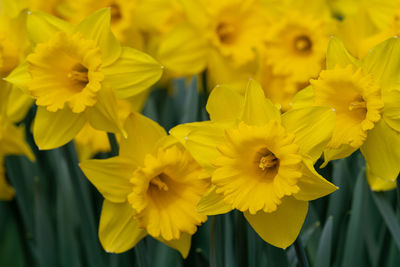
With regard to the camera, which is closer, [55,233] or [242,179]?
[242,179]

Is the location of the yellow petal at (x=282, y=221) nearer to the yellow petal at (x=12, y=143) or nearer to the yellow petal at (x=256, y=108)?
the yellow petal at (x=256, y=108)

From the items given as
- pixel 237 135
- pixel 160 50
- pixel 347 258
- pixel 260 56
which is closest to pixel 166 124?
pixel 160 50

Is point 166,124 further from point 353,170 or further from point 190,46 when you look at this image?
point 353,170

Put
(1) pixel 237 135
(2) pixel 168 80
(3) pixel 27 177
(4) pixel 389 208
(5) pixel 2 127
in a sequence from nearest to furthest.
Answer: (1) pixel 237 135 < (4) pixel 389 208 < (5) pixel 2 127 < (3) pixel 27 177 < (2) pixel 168 80

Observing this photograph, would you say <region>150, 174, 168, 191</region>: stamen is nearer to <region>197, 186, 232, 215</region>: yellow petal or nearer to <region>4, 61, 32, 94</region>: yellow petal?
<region>197, 186, 232, 215</region>: yellow petal

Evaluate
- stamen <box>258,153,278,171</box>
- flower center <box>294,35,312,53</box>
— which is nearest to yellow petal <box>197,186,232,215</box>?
stamen <box>258,153,278,171</box>

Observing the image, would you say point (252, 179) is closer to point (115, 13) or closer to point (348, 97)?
point (348, 97)
